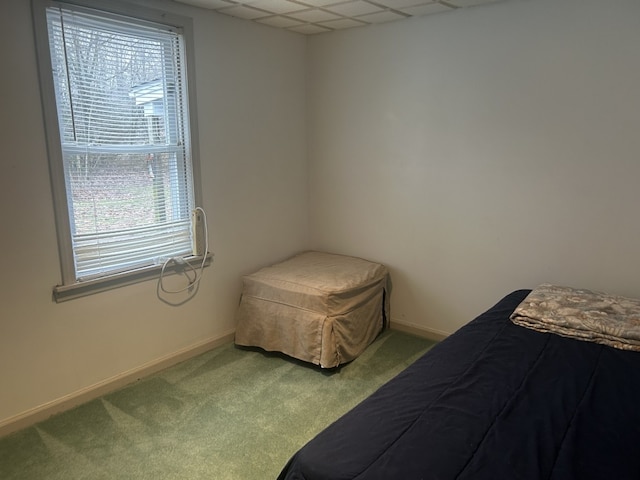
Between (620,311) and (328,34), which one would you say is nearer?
(620,311)

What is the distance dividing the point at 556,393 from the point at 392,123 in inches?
84.6

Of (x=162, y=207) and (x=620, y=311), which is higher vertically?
(x=162, y=207)

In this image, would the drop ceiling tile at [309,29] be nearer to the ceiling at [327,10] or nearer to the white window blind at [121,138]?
the ceiling at [327,10]

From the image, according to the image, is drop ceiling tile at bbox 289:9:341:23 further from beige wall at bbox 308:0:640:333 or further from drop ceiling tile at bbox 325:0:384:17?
beige wall at bbox 308:0:640:333

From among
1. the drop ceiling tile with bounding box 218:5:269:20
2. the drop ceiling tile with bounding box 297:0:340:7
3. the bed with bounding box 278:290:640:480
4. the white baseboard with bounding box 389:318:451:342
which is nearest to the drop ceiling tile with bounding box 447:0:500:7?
the drop ceiling tile with bounding box 297:0:340:7

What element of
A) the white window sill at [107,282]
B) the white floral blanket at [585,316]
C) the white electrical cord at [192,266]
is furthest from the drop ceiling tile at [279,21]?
the white floral blanket at [585,316]

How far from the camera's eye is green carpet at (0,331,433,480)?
2.09 m

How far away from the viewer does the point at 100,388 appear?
266cm

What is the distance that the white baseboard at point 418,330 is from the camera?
3.35 metres

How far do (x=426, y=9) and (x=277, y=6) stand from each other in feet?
2.98

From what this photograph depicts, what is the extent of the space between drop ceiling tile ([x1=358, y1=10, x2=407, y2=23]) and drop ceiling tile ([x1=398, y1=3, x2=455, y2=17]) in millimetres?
102

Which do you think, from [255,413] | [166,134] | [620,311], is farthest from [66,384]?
[620,311]

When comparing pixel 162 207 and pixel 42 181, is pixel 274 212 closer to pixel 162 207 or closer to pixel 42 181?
pixel 162 207

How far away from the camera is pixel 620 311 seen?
223 centimetres
